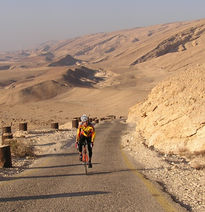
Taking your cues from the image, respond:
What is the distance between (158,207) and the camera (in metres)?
6.16

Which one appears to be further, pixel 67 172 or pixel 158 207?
pixel 67 172

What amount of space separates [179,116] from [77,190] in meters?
7.02

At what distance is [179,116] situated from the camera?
13375 millimetres

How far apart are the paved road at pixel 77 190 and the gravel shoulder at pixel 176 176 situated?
1.68 feet

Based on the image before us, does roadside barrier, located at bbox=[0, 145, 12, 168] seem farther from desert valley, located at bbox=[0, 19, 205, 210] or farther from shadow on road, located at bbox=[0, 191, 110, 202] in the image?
desert valley, located at bbox=[0, 19, 205, 210]

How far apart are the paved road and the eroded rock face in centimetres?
285

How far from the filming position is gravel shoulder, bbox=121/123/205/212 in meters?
6.91

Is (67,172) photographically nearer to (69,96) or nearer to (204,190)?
(204,190)

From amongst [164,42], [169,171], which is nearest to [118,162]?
[169,171]

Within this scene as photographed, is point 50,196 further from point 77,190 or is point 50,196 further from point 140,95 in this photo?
point 140,95

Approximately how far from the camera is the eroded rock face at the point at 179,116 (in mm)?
12146

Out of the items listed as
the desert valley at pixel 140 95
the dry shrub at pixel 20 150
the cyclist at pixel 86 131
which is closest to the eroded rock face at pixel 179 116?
the desert valley at pixel 140 95

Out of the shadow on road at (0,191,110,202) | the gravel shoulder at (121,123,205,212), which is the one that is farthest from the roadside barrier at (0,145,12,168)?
the shadow on road at (0,191,110,202)

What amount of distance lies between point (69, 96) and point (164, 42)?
7415cm
